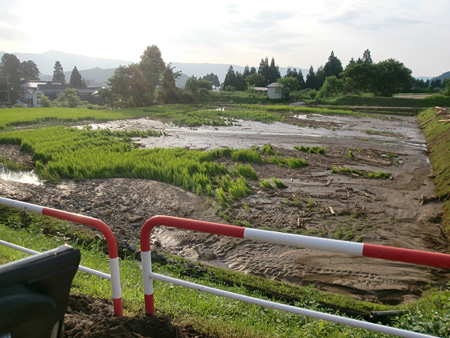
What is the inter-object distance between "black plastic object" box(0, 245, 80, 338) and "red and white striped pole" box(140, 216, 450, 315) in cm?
74

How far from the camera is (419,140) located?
20.6m

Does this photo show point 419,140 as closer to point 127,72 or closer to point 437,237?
point 437,237

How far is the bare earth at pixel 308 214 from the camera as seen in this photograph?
5672 millimetres

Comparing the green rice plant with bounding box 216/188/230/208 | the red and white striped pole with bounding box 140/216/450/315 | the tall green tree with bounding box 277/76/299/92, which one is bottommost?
the green rice plant with bounding box 216/188/230/208

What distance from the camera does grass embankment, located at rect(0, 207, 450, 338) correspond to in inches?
114

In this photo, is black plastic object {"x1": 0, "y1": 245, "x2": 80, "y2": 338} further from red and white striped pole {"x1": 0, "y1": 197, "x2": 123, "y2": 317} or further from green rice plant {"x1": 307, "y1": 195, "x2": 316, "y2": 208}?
green rice plant {"x1": 307, "y1": 195, "x2": 316, "y2": 208}

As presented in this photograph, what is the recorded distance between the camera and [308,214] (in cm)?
816

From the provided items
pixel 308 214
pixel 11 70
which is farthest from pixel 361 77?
pixel 11 70

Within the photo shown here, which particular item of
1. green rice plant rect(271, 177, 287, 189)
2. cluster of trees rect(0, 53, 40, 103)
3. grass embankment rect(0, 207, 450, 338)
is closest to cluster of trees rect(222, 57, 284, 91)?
cluster of trees rect(0, 53, 40, 103)

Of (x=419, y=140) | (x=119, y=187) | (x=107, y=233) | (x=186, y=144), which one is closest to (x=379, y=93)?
(x=419, y=140)

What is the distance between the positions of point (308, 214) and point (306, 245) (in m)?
6.39

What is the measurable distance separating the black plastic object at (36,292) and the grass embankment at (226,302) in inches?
52.8

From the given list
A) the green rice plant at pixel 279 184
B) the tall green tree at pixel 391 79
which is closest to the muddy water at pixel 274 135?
the green rice plant at pixel 279 184

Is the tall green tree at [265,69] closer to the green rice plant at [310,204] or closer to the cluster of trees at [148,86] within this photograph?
the cluster of trees at [148,86]
